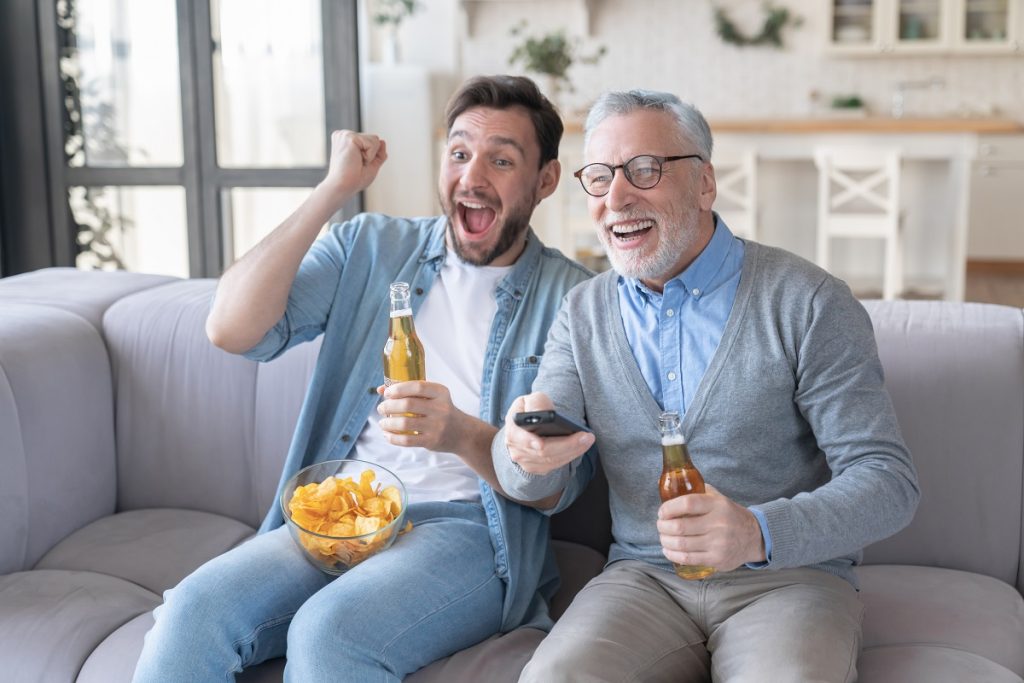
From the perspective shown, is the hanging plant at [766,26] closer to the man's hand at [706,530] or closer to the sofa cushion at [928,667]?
the sofa cushion at [928,667]

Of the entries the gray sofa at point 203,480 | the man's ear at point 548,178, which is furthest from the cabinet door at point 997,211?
the man's ear at point 548,178

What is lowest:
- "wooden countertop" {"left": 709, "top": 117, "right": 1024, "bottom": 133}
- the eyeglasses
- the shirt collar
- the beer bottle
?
the beer bottle

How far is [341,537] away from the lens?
1.65m

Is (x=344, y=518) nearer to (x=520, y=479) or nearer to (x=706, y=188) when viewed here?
(x=520, y=479)

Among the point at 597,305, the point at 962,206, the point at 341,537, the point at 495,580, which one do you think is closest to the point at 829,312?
the point at 597,305

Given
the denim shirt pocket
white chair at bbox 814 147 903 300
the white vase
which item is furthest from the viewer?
the white vase

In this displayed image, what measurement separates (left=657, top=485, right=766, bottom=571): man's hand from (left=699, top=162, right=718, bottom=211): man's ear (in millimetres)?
522

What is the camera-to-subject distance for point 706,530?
138 cm

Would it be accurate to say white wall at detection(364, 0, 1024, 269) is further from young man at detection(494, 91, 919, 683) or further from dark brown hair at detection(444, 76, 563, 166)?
young man at detection(494, 91, 919, 683)

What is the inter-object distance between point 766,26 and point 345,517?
6124 millimetres

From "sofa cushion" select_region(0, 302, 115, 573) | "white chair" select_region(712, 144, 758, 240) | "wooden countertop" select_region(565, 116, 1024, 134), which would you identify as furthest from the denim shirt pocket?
"wooden countertop" select_region(565, 116, 1024, 134)

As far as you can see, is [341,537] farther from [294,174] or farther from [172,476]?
[294,174]

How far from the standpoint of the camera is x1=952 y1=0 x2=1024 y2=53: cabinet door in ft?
22.1

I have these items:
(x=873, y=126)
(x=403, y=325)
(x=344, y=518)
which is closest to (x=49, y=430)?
(x=344, y=518)
